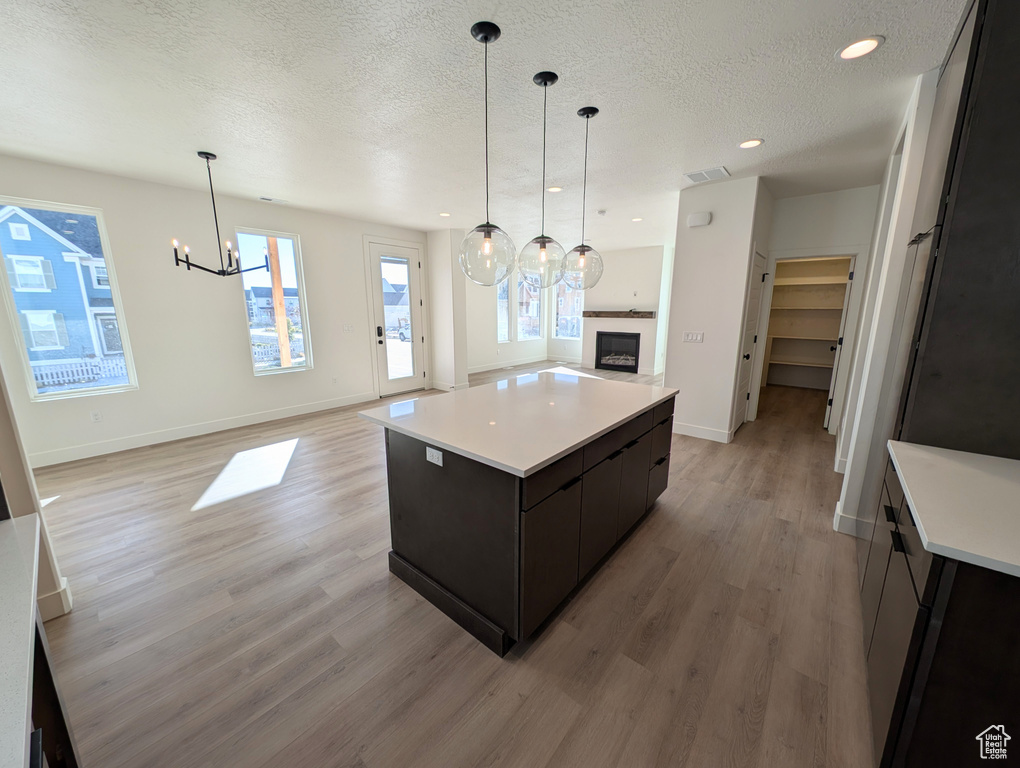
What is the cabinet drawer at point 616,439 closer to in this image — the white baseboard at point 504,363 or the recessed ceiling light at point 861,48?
the recessed ceiling light at point 861,48

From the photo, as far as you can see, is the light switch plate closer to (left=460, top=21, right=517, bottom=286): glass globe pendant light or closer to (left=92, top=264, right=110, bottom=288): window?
(left=460, top=21, right=517, bottom=286): glass globe pendant light

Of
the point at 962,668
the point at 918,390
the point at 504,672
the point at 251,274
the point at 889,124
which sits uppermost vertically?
the point at 889,124

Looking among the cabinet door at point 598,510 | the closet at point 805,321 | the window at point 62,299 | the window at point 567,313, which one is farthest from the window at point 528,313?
the cabinet door at point 598,510

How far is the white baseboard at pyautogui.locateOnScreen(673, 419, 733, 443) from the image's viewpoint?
159 inches

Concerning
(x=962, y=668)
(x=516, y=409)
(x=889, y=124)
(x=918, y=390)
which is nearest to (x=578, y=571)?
(x=516, y=409)

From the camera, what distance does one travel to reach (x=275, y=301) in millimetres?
4672

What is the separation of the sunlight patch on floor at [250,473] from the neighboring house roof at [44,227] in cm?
225

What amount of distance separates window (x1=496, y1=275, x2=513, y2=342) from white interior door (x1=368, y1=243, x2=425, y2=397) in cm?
249

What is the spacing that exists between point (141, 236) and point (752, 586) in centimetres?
572

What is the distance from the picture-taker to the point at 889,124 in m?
2.50

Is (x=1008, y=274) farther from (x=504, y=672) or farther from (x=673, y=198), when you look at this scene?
(x=673, y=198)

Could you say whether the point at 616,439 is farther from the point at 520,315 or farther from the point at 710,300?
the point at 520,315

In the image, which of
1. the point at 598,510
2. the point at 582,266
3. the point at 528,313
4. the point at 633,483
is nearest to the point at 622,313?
the point at 528,313

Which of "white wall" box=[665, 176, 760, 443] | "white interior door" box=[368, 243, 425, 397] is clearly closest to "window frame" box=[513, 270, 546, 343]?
"white interior door" box=[368, 243, 425, 397]
